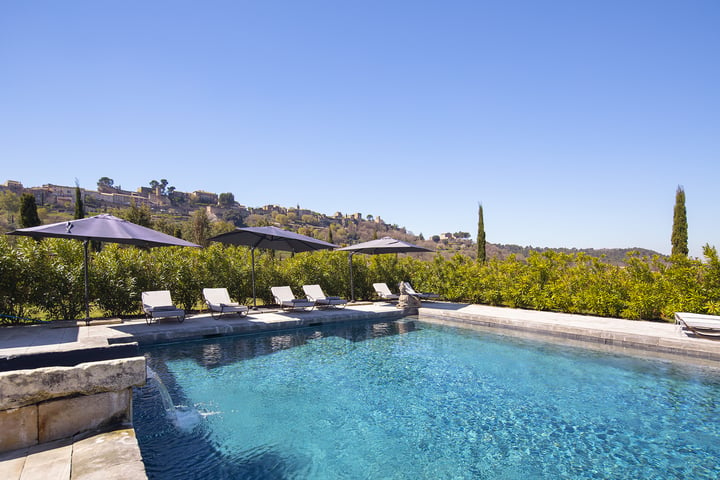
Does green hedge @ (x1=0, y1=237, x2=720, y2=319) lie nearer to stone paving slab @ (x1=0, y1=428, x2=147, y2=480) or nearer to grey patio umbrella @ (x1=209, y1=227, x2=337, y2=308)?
grey patio umbrella @ (x1=209, y1=227, x2=337, y2=308)

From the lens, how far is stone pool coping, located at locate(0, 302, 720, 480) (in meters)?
6.02

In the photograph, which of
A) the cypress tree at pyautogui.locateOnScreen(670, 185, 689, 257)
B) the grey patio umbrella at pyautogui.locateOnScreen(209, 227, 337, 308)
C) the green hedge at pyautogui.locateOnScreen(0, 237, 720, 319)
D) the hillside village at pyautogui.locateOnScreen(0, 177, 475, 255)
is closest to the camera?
the green hedge at pyautogui.locateOnScreen(0, 237, 720, 319)

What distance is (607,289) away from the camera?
379 inches

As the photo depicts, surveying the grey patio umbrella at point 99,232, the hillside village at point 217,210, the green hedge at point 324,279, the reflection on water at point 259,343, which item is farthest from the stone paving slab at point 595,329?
the hillside village at point 217,210

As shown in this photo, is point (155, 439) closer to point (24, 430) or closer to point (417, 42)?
point (24, 430)

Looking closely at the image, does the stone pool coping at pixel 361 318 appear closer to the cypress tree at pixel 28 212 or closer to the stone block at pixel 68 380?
the stone block at pixel 68 380

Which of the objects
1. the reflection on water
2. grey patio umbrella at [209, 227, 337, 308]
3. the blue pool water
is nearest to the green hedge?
grey patio umbrella at [209, 227, 337, 308]

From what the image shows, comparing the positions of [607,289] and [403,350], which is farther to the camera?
[607,289]

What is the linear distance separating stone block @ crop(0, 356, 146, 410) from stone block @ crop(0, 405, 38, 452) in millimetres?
54

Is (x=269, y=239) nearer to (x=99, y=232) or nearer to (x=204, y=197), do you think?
(x=99, y=232)

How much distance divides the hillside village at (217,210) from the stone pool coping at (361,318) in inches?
2476

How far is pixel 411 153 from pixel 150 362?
14928 mm

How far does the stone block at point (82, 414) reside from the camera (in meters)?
2.59

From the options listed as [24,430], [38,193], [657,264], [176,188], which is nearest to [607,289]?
[657,264]
